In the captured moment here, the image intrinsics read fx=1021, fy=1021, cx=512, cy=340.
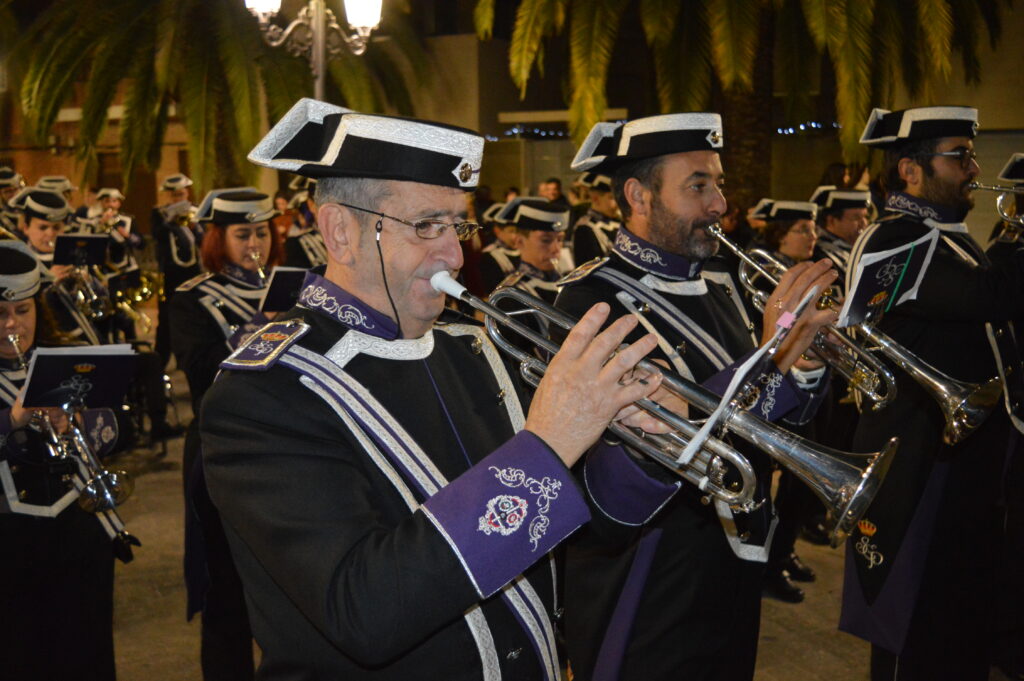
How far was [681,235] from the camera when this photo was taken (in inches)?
133

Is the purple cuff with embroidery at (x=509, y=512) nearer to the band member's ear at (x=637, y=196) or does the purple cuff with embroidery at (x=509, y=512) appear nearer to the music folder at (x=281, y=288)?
the band member's ear at (x=637, y=196)

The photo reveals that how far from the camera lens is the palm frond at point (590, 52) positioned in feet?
27.8

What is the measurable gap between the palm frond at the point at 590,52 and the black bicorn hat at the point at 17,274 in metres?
5.40

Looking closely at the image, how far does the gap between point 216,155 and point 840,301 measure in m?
8.94

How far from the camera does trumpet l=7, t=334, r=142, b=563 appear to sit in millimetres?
3631

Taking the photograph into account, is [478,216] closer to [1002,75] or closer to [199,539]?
[1002,75]

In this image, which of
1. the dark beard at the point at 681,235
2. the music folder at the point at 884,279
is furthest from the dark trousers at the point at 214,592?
the music folder at the point at 884,279

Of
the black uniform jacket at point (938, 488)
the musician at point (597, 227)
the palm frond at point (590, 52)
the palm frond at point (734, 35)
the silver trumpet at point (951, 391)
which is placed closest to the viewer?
the silver trumpet at point (951, 391)

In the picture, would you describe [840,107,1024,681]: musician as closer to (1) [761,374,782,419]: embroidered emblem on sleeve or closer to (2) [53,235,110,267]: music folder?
(1) [761,374,782,419]: embroidered emblem on sleeve

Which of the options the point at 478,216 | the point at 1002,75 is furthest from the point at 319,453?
the point at 1002,75

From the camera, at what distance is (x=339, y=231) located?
2.07m

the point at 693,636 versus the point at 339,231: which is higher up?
the point at 339,231

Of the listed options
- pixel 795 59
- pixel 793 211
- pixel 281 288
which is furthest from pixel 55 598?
pixel 795 59

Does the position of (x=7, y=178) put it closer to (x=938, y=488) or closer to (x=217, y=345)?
(x=217, y=345)
